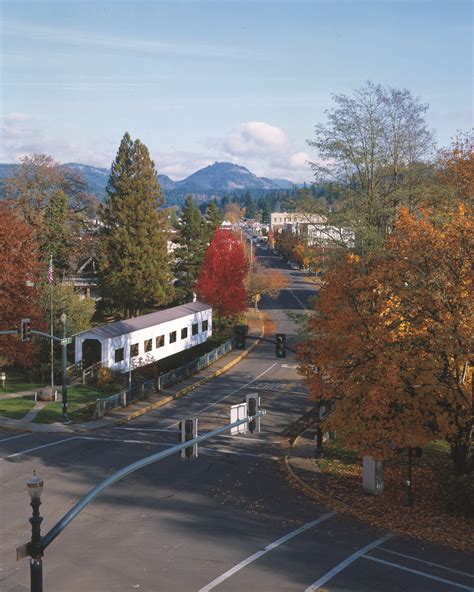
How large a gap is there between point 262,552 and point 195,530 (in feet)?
8.61

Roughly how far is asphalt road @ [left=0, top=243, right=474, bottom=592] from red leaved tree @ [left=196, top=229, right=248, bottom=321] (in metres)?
26.8

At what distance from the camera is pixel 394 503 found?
23.2m

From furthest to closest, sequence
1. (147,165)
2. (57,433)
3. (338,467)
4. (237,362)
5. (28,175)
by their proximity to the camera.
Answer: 1. (28,175)
2. (147,165)
3. (237,362)
4. (57,433)
5. (338,467)

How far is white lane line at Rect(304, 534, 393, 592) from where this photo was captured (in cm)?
1586

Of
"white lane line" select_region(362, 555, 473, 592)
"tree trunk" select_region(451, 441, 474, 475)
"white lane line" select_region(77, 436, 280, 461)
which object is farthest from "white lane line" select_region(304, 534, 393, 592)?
"white lane line" select_region(77, 436, 280, 461)

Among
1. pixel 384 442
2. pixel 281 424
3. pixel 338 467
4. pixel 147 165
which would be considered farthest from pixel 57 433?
pixel 147 165

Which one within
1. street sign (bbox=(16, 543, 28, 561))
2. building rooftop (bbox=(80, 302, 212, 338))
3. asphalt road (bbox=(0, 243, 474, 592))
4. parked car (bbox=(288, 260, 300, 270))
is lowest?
asphalt road (bbox=(0, 243, 474, 592))

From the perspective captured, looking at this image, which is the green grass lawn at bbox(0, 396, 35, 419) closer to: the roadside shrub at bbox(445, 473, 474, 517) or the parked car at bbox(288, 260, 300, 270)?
the roadside shrub at bbox(445, 473, 474, 517)

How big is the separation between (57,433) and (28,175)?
155 feet

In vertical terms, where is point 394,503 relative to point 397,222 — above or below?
below

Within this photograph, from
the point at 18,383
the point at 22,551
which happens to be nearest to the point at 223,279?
the point at 18,383

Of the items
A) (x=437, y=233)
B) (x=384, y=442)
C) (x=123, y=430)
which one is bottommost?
(x=123, y=430)

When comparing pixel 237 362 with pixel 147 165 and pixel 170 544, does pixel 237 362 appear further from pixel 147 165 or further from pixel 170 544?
pixel 170 544

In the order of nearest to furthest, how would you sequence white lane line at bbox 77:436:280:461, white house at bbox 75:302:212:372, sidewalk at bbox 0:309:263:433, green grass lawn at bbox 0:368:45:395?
white lane line at bbox 77:436:280:461
sidewalk at bbox 0:309:263:433
white house at bbox 75:302:212:372
green grass lawn at bbox 0:368:45:395
